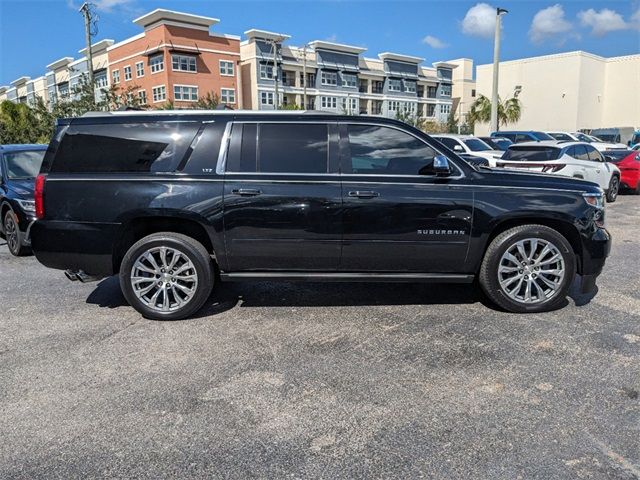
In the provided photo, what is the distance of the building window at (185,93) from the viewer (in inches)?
2285

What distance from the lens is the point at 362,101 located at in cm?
7575

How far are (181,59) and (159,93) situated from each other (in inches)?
182

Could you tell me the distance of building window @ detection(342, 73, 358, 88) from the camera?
71.7m

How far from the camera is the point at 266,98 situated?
212ft

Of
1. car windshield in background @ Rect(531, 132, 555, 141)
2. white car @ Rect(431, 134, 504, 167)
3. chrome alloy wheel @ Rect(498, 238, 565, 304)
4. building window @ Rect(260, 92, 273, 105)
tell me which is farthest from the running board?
building window @ Rect(260, 92, 273, 105)

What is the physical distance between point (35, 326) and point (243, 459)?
306 cm

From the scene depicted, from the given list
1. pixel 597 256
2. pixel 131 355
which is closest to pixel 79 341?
pixel 131 355

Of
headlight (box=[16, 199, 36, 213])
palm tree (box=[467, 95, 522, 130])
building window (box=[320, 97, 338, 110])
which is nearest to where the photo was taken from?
headlight (box=[16, 199, 36, 213])

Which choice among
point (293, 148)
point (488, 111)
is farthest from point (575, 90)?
point (293, 148)

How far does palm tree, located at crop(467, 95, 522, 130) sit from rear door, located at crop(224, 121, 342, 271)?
52.6 metres

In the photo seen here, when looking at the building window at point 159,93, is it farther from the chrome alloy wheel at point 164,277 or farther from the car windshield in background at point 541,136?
the chrome alloy wheel at point 164,277

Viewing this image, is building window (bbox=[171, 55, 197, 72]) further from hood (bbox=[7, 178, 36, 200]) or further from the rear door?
the rear door

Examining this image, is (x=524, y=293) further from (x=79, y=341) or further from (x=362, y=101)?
(x=362, y=101)

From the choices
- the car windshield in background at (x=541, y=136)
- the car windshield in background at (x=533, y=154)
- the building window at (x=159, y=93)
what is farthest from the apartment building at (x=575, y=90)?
the car windshield in background at (x=533, y=154)
